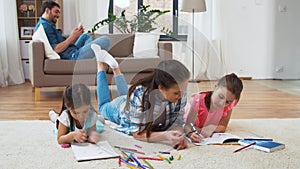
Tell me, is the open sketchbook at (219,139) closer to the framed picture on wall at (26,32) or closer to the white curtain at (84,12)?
the white curtain at (84,12)

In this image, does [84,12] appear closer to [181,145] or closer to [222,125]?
[222,125]

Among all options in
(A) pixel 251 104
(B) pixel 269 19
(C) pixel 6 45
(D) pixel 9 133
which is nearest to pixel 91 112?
(D) pixel 9 133

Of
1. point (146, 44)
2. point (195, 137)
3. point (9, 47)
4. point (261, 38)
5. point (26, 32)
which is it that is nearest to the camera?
point (195, 137)

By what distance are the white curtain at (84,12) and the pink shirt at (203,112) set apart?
2.67 metres

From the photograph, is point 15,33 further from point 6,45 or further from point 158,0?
point 158,0

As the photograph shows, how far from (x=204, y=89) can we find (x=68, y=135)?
0.67 meters

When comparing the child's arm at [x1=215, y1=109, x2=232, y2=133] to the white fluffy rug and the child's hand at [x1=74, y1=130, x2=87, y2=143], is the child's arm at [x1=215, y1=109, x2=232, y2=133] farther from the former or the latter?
the child's hand at [x1=74, y1=130, x2=87, y2=143]

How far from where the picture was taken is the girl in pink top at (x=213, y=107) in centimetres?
158

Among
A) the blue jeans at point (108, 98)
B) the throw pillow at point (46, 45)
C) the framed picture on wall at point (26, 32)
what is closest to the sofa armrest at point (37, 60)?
the throw pillow at point (46, 45)

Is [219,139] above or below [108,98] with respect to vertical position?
below

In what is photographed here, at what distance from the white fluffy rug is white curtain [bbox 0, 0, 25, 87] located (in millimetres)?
2161

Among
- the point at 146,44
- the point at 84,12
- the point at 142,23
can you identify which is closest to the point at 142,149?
the point at 142,23

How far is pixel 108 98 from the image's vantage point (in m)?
1.83

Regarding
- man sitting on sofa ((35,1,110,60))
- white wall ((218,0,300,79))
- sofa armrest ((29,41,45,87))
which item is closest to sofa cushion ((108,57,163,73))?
man sitting on sofa ((35,1,110,60))
